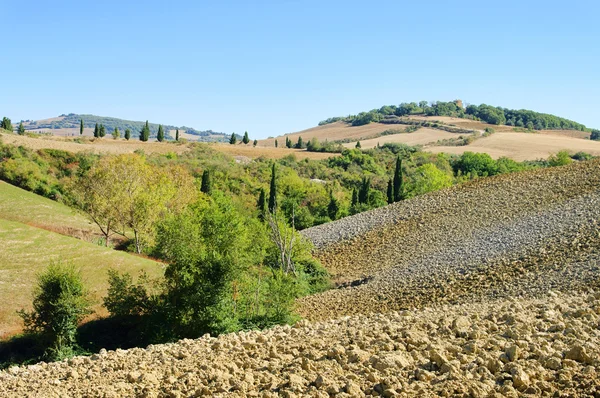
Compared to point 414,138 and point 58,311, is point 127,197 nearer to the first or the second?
point 58,311

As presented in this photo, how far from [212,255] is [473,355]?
10759 millimetres

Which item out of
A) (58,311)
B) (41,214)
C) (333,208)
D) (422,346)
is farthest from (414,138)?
(422,346)

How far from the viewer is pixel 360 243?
31.8 meters

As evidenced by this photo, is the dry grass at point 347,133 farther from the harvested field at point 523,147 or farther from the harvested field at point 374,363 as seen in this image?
the harvested field at point 374,363

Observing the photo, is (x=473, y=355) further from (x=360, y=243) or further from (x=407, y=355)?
(x=360, y=243)

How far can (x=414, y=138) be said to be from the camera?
11525 centimetres

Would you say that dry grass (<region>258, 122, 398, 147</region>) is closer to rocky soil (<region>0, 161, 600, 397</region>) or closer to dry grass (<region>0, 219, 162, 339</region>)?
dry grass (<region>0, 219, 162, 339</region>)

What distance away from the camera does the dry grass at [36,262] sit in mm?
22078

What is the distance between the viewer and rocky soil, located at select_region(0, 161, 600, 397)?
810 cm

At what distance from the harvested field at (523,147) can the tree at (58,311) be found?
7882 cm

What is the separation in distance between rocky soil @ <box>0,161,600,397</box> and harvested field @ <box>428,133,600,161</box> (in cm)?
6869

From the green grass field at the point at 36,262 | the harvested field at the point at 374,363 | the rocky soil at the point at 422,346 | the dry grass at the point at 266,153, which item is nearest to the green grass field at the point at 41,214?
the green grass field at the point at 36,262

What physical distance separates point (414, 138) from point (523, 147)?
25138mm

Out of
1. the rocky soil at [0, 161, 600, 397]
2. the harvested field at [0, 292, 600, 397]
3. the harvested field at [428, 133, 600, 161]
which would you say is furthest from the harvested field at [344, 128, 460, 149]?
the harvested field at [0, 292, 600, 397]
